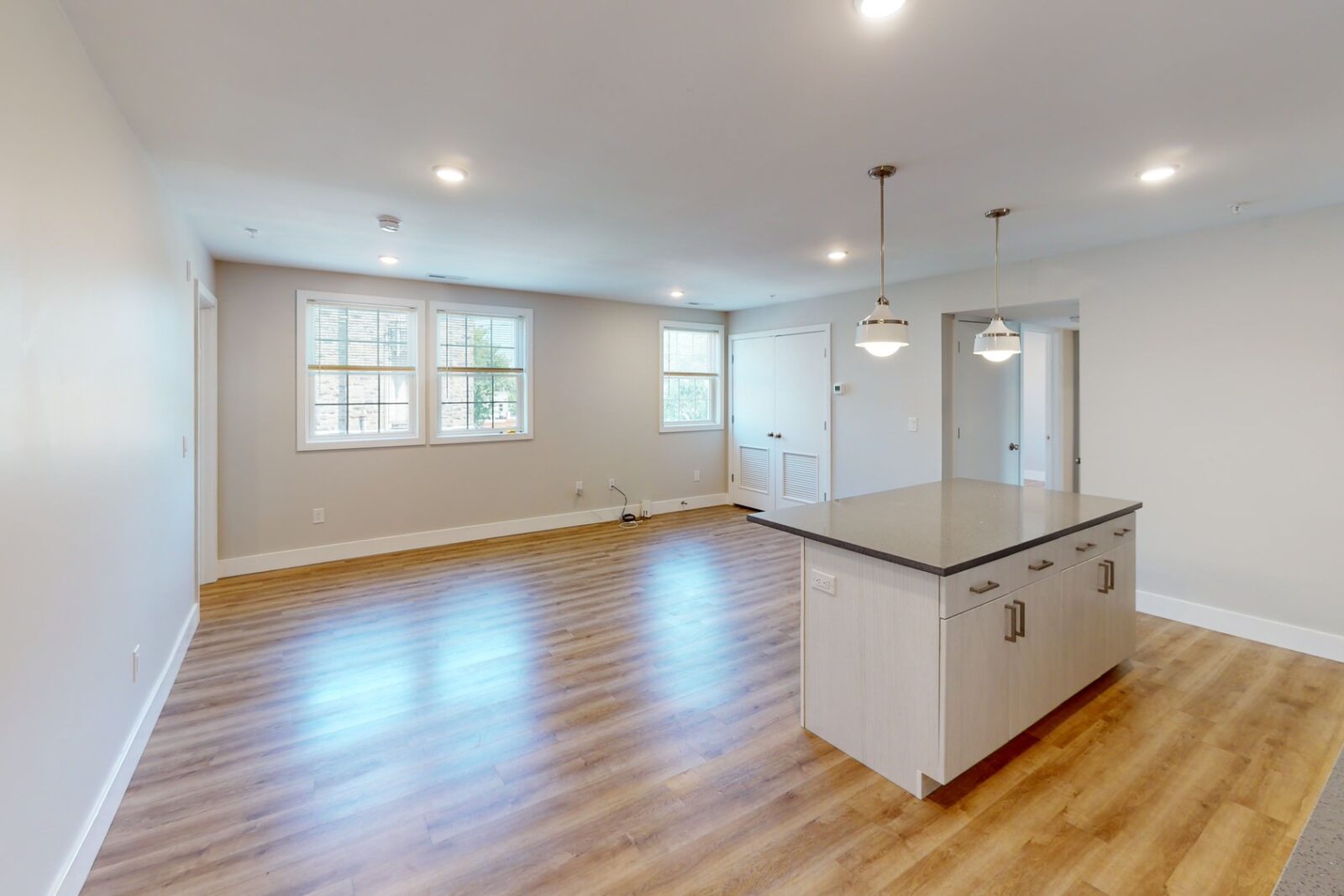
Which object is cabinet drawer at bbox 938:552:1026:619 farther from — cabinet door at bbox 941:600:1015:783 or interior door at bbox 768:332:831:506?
interior door at bbox 768:332:831:506

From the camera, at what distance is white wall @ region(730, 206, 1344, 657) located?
130 inches

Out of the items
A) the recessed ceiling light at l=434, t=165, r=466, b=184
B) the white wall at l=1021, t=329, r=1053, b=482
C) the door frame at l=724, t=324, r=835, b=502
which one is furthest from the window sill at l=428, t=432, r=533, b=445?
the white wall at l=1021, t=329, r=1053, b=482

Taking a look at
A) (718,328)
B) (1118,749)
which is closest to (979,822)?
(1118,749)

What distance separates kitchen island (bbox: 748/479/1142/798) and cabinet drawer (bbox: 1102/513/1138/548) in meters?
0.01

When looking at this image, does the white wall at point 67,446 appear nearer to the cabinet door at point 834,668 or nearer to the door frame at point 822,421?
the cabinet door at point 834,668

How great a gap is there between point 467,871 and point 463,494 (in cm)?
434

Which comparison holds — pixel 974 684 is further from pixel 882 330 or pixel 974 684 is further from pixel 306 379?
pixel 306 379

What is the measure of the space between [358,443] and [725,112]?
14.5 ft

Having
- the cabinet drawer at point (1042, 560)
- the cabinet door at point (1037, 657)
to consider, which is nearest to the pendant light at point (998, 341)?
the cabinet drawer at point (1042, 560)

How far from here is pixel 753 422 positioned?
729 cm

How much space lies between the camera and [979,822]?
6.59ft

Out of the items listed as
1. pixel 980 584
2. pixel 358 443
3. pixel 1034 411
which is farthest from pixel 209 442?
pixel 1034 411

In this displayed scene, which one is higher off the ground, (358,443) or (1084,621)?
(358,443)

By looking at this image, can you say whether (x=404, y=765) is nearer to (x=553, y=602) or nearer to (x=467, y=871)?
(x=467, y=871)
